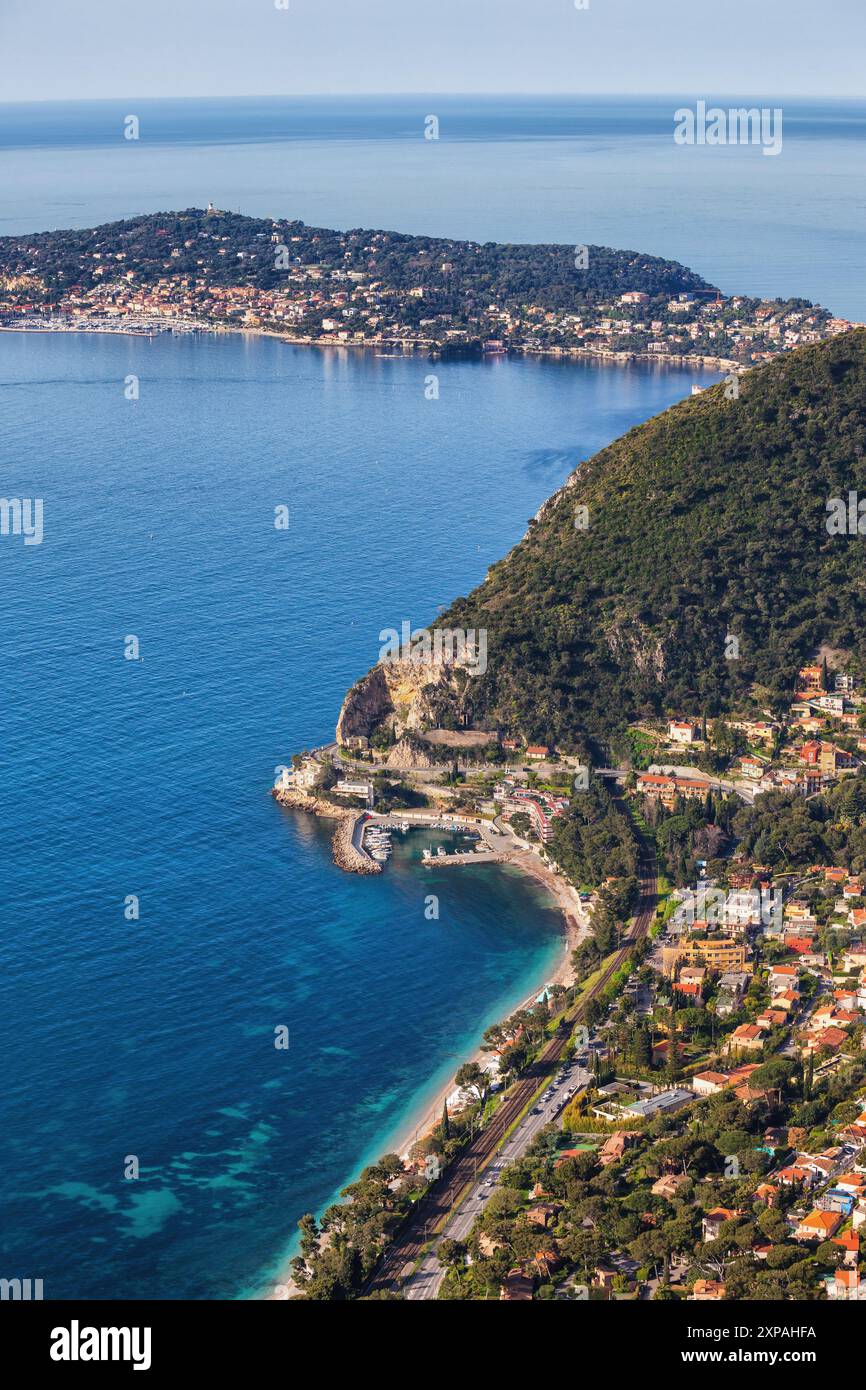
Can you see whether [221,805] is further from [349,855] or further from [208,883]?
[208,883]

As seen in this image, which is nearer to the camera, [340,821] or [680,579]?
[340,821]

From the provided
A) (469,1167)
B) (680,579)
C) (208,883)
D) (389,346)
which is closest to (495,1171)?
(469,1167)

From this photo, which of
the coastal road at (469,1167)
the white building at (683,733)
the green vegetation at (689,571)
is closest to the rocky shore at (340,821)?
the green vegetation at (689,571)

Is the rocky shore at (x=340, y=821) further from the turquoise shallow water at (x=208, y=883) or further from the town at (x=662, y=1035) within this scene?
the turquoise shallow water at (x=208, y=883)

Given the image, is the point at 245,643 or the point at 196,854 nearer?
the point at 196,854

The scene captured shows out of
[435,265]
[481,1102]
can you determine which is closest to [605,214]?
[435,265]

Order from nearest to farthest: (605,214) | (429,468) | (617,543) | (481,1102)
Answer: (481,1102)
(617,543)
(429,468)
(605,214)

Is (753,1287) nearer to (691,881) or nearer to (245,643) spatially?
(691,881)
